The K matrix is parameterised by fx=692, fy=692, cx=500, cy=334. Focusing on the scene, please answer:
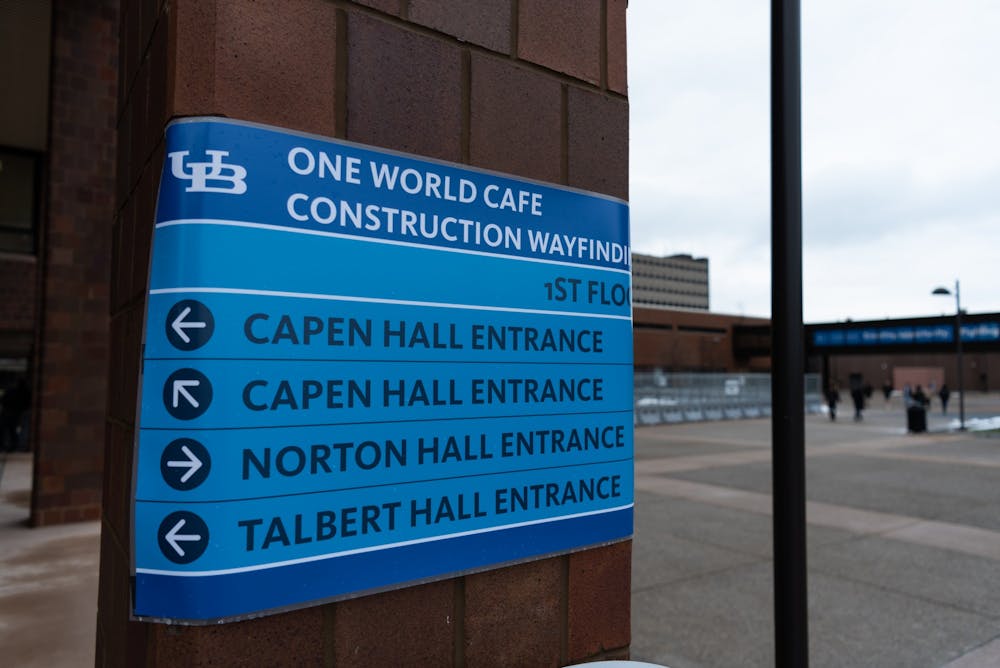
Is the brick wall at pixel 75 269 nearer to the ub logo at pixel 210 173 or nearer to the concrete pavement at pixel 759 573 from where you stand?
the concrete pavement at pixel 759 573

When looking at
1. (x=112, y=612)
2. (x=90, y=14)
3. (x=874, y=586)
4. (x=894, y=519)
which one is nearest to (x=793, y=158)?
(x=112, y=612)

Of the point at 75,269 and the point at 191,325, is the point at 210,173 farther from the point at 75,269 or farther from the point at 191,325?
→ the point at 75,269

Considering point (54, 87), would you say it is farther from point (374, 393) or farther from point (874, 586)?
point (874, 586)

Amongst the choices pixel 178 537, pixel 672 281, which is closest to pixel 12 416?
pixel 178 537

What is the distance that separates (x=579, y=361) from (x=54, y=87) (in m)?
8.31

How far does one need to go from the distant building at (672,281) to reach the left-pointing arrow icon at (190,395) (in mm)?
130341

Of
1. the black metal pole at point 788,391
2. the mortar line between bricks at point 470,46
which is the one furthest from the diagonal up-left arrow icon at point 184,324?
the black metal pole at point 788,391

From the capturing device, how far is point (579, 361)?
8.01ft

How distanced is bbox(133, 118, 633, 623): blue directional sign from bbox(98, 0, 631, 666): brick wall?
9 centimetres

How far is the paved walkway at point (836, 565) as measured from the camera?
15.7 feet

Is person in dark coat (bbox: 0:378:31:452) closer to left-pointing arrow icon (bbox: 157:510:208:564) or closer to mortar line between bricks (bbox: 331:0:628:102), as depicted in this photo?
left-pointing arrow icon (bbox: 157:510:208:564)

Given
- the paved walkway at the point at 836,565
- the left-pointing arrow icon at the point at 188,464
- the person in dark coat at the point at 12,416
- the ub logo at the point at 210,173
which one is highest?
the ub logo at the point at 210,173

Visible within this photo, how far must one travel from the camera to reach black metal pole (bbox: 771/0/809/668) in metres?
2.44

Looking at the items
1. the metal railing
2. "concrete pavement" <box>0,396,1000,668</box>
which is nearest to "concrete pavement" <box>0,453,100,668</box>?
"concrete pavement" <box>0,396,1000,668</box>
